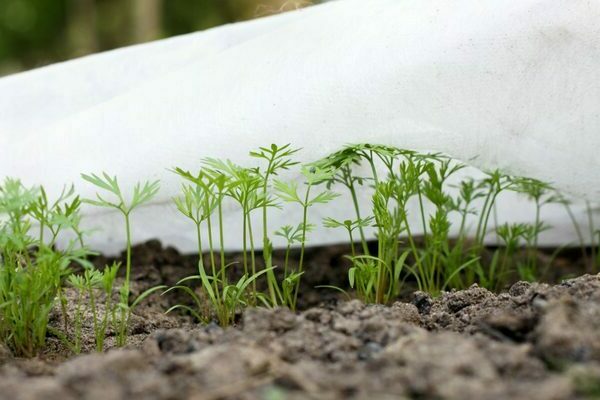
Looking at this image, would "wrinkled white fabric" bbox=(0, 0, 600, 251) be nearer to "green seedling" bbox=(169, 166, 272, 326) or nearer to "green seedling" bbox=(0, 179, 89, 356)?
"green seedling" bbox=(169, 166, 272, 326)

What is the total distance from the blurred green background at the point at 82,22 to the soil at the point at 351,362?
28.2 feet

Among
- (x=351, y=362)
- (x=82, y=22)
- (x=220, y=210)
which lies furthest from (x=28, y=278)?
(x=82, y=22)

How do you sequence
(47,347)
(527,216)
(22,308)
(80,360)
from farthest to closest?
(527,216), (47,347), (22,308), (80,360)

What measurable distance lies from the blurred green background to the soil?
859 cm

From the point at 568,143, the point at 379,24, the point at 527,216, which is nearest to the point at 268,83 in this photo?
the point at 379,24

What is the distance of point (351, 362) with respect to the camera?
138 centimetres

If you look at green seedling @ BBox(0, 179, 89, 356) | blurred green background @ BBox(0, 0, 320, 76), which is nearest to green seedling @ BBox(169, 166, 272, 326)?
green seedling @ BBox(0, 179, 89, 356)

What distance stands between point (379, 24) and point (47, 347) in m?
1.30

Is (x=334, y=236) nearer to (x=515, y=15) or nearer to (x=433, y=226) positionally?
(x=433, y=226)

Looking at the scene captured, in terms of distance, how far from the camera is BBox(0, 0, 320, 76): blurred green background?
11.1 m

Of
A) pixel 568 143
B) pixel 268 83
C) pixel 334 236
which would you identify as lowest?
pixel 334 236

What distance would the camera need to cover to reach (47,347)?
2.00 m

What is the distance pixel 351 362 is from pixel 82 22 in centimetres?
1095

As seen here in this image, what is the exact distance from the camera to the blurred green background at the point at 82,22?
11146mm
